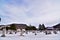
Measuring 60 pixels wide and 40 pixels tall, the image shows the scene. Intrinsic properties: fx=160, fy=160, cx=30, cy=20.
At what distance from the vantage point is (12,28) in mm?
103938

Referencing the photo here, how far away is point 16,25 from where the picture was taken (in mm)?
113625

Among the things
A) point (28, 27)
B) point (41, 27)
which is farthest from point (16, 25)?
point (41, 27)

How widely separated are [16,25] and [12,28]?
9.98m

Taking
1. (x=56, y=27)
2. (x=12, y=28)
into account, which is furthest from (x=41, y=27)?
(x=12, y=28)

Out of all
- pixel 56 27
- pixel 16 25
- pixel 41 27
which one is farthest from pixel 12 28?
pixel 56 27

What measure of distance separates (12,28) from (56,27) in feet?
96.8

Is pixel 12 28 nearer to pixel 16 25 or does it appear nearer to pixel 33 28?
pixel 16 25

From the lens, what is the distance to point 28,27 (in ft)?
380

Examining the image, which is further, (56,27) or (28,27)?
(28,27)

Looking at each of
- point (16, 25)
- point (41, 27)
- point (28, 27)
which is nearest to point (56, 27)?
point (41, 27)

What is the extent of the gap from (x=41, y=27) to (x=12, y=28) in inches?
745

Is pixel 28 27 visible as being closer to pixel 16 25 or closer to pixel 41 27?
pixel 16 25

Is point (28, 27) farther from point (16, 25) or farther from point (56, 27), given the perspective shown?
point (56, 27)

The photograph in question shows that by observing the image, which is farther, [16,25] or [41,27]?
[16,25]
